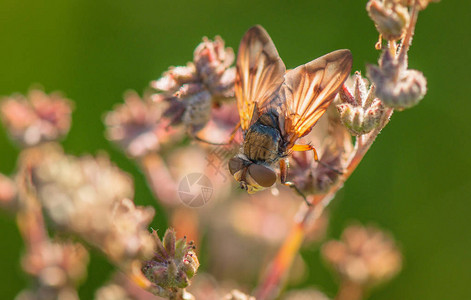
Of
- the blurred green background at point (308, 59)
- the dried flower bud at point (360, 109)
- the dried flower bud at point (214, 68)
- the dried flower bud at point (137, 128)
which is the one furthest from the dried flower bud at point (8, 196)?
the dried flower bud at point (360, 109)

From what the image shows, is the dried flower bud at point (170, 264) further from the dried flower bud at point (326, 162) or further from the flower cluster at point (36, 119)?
the flower cluster at point (36, 119)

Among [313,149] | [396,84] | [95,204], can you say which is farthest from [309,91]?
[95,204]

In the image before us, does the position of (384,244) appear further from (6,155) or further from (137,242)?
(6,155)

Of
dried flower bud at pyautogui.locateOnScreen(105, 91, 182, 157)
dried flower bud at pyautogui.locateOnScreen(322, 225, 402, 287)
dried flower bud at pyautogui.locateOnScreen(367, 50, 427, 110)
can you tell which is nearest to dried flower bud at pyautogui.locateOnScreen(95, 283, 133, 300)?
dried flower bud at pyautogui.locateOnScreen(105, 91, 182, 157)

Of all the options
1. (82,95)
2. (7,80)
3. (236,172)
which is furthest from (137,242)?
(7,80)

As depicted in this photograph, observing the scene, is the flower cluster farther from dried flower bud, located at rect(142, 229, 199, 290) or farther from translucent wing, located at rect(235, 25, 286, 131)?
dried flower bud, located at rect(142, 229, 199, 290)

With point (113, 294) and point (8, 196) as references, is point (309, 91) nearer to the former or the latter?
point (113, 294)
